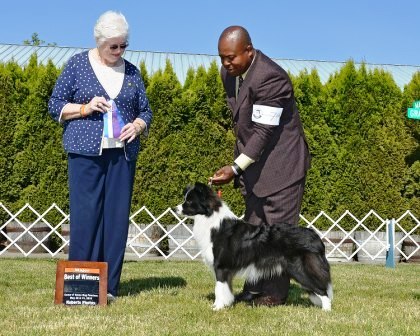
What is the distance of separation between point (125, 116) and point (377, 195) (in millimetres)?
6829

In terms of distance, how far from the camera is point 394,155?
36.0 ft

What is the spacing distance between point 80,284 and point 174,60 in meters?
14.5

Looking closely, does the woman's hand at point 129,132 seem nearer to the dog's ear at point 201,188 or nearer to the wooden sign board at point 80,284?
the dog's ear at point 201,188

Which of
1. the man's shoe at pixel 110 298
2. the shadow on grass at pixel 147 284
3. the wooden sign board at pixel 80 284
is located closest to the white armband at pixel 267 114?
the wooden sign board at pixel 80 284

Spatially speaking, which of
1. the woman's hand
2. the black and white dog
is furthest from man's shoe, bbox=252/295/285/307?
the woman's hand

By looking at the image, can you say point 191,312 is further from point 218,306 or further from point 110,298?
point 110,298

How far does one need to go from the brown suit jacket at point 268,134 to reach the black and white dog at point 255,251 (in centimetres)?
32

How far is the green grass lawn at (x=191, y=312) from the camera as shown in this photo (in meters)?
3.99

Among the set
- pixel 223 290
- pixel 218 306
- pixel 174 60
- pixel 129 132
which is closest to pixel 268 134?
pixel 129 132

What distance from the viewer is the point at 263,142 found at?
15.8 ft

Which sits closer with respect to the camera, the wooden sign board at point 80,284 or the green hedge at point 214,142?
the wooden sign board at point 80,284

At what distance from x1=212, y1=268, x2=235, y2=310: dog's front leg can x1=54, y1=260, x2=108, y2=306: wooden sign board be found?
0.85 metres

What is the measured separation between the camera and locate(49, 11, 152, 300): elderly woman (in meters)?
4.95

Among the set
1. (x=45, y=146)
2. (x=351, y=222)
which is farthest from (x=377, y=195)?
(x=45, y=146)
